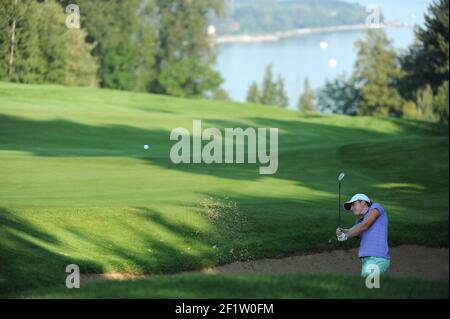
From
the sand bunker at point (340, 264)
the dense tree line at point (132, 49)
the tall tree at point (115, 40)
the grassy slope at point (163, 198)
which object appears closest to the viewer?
the grassy slope at point (163, 198)

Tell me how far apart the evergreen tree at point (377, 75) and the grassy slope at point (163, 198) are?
67.3 meters

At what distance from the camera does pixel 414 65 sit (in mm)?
91875

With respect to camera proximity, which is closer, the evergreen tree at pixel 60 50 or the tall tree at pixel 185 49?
the evergreen tree at pixel 60 50

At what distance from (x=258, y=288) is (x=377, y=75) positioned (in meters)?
101

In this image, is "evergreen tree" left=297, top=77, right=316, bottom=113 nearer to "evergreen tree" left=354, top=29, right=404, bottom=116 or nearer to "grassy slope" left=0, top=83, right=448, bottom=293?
"evergreen tree" left=354, top=29, right=404, bottom=116

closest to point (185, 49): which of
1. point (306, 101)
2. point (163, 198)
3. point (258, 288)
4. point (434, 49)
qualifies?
point (434, 49)

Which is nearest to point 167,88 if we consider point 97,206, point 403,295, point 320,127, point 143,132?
point 320,127

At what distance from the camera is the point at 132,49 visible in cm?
9656

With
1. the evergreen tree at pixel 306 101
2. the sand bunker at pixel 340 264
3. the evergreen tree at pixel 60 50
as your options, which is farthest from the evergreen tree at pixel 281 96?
the sand bunker at pixel 340 264

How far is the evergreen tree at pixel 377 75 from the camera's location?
106m

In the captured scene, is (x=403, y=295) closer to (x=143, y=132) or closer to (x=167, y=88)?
(x=143, y=132)

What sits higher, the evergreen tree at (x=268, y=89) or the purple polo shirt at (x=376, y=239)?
the evergreen tree at (x=268, y=89)

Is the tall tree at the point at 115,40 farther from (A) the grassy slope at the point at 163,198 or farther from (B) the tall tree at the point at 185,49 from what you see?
(A) the grassy slope at the point at 163,198

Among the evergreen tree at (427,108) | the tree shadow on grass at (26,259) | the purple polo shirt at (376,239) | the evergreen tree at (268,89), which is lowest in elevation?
the tree shadow on grass at (26,259)
